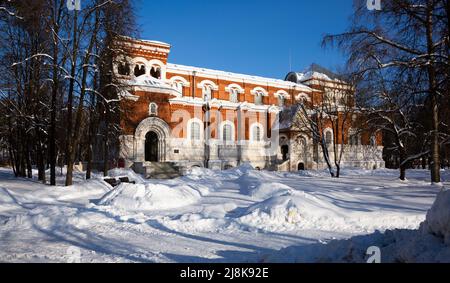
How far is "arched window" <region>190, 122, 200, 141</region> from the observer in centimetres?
3095

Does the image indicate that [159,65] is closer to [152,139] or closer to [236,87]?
[152,139]

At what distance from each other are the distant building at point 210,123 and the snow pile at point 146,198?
41.0 feet

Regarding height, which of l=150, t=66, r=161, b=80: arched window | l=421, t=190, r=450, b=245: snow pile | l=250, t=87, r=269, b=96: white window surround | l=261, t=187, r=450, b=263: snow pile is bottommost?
l=261, t=187, r=450, b=263: snow pile

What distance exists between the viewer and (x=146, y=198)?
11656 millimetres

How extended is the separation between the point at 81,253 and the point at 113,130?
1601 centimetres

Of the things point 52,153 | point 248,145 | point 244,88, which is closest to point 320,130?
point 248,145

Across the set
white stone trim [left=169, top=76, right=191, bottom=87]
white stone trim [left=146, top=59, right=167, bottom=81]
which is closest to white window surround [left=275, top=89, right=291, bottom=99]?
white stone trim [left=169, top=76, right=191, bottom=87]

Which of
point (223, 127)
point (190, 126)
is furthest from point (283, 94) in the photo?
point (190, 126)

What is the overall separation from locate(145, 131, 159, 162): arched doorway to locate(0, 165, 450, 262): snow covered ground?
15544mm

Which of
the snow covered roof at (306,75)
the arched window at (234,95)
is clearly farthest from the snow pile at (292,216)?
the snow covered roof at (306,75)

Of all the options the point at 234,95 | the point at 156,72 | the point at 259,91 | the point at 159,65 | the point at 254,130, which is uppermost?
the point at 159,65

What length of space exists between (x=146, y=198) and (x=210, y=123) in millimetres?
21124

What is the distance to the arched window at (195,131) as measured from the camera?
30953 mm

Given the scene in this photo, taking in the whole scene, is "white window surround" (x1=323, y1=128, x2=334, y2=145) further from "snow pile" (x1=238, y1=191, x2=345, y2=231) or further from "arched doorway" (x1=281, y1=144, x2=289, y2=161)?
"snow pile" (x1=238, y1=191, x2=345, y2=231)
